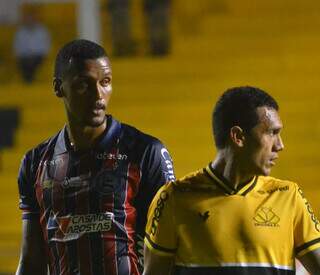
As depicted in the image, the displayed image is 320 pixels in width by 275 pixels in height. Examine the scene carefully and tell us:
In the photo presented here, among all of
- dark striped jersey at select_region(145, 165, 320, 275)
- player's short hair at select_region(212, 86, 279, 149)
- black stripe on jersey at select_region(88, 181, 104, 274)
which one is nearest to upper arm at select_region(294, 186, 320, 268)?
dark striped jersey at select_region(145, 165, 320, 275)

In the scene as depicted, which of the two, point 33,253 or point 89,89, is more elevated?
point 89,89

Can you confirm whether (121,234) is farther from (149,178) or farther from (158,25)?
(158,25)

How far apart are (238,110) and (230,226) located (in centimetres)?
31

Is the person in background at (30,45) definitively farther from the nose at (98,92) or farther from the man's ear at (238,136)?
the man's ear at (238,136)

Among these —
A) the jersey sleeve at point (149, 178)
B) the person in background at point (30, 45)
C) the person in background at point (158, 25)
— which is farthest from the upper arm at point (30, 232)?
the person in background at point (30, 45)

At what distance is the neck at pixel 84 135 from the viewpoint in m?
3.31

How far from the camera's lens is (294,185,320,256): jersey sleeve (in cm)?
288

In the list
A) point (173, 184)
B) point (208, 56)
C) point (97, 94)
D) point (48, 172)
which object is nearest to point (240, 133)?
point (173, 184)

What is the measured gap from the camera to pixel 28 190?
11.2 feet

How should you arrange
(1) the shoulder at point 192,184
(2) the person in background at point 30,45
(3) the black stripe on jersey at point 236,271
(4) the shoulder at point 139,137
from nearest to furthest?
1. (3) the black stripe on jersey at point 236,271
2. (1) the shoulder at point 192,184
3. (4) the shoulder at point 139,137
4. (2) the person in background at point 30,45

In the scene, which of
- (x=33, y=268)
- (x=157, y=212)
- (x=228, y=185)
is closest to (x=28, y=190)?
(x=33, y=268)

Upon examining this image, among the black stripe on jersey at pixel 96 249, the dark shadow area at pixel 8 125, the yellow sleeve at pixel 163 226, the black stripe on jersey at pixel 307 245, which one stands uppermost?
the yellow sleeve at pixel 163 226

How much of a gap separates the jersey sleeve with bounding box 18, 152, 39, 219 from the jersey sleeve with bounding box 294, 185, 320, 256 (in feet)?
2.95

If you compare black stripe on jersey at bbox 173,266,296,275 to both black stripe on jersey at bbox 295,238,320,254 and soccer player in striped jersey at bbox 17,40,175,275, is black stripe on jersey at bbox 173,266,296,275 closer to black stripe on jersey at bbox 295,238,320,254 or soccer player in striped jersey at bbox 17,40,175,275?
black stripe on jersey at bbox 295,238,320,254
